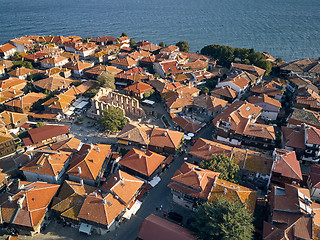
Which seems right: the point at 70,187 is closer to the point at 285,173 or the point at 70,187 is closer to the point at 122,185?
the point at 122,185

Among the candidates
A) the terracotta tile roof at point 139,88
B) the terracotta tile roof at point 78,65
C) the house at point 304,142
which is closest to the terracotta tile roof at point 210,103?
the terracotta tile roof at point 139,88

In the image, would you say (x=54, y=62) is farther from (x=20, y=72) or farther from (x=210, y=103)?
(x=210, y=103)

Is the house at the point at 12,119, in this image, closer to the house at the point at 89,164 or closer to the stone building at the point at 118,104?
the stone building at the point at 118,104

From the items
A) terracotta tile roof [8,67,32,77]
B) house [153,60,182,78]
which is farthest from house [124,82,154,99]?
terracotta tile roof [8,67,32,77]

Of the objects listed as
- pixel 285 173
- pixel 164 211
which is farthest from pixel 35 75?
pixel 285 173

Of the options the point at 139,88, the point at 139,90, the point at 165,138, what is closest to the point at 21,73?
the point at 139,88

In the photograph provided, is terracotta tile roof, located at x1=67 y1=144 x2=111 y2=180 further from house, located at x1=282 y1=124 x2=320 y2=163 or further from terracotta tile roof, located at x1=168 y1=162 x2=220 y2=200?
house, located at x1=282 y1=124 x2=320 y2=163

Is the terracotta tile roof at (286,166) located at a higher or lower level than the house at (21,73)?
lower
